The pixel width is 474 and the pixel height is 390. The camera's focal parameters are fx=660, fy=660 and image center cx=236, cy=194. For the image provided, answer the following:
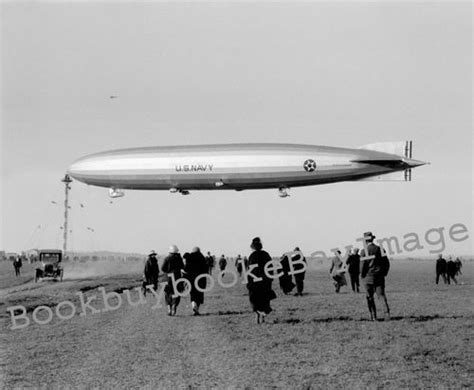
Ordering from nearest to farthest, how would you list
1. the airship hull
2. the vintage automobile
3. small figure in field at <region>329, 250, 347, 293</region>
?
small figure in field at <region>329, 250, 347, 293</region> < the airship hull < the vintage automobile

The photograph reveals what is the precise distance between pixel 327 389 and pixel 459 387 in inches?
67.5

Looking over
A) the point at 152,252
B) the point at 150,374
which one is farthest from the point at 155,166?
the point at 150,374

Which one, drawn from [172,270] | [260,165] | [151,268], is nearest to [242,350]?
[172,270]

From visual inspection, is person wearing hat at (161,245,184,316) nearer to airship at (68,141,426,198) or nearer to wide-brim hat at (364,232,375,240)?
wide-brim hat at (364,232,375,240)

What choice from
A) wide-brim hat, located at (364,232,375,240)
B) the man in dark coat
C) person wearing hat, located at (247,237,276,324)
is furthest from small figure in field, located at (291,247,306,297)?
wide-brim hat, located at (364,232,375,240)

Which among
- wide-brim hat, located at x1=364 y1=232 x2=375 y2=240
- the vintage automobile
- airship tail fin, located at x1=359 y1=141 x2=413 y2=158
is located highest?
airship tail fin, located at x1=359 y1=141 x2=413 y2=158

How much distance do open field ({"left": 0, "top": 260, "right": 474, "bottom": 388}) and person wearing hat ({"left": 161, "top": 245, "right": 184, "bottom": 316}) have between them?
38cm

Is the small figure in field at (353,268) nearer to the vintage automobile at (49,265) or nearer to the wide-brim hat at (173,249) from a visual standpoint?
the wide-brim hat at (173,249)

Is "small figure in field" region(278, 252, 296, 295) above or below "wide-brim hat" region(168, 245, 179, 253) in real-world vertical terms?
below

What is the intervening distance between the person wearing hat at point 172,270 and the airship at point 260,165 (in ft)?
45.6

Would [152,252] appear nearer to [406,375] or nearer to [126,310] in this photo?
[126,310]

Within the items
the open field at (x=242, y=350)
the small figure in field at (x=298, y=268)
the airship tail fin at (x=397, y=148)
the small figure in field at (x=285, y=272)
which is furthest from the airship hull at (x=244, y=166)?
the open field at (x=242, y=350)

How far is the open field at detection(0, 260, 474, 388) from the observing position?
9.13 meters

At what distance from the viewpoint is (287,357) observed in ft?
35.4
